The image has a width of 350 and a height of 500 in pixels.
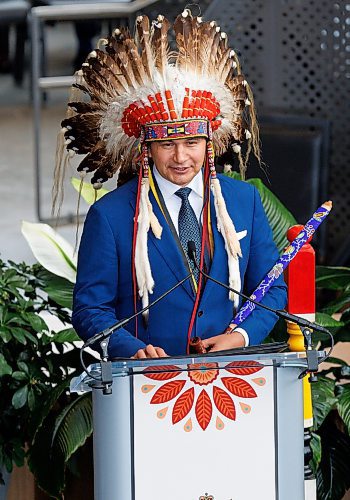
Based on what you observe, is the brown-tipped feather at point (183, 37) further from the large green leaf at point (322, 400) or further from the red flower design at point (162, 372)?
the large green leaf at point (322, 400)

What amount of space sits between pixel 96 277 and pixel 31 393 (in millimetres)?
968

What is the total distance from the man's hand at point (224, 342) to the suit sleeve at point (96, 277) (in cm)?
21

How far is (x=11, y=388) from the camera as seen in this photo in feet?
13.7

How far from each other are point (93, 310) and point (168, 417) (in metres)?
0.48

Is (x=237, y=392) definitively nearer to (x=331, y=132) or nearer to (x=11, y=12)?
(x=331, y=132)

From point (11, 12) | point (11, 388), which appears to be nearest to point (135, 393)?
point (11, 388)

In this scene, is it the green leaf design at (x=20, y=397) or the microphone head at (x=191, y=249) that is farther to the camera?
the green leaf design at (x=20, y=397)

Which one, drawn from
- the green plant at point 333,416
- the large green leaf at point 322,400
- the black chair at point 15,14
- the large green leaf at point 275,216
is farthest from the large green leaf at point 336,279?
the black chair at point 15,14

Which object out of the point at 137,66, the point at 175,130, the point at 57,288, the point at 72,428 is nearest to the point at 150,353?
the point at 175,130

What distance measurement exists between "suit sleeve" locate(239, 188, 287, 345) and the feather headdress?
0.10m

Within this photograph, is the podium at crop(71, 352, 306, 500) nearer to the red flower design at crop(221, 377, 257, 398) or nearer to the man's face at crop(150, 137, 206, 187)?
the red flower design at crop(221, 377, 257, 398)

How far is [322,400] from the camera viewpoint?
4.13 meters

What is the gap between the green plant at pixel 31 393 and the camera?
4.08 m

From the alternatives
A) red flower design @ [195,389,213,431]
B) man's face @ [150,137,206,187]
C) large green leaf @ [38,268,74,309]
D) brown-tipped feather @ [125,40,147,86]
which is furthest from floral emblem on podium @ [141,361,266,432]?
large green leaf @ [38,268,74,309]
